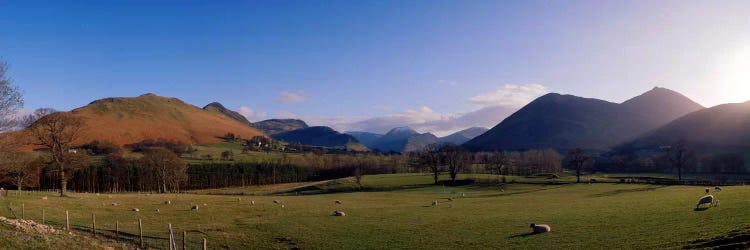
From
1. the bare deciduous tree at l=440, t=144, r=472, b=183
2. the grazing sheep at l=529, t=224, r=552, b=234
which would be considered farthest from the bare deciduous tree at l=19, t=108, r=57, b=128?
the bare deciduous tree at l=440, t=144, r=472, b=183

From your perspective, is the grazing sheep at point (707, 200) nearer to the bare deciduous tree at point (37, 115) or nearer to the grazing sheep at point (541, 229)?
the grazing sheep at point (541, 229)

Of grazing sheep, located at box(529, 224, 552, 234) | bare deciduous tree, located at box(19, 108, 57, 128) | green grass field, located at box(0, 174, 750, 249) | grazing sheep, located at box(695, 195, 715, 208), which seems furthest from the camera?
bare deciduous tree, located at box(19, 108, 57, 128)

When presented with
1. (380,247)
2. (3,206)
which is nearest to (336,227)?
(380,247)

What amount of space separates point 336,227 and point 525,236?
18.6m

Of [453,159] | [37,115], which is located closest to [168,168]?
[37,115]

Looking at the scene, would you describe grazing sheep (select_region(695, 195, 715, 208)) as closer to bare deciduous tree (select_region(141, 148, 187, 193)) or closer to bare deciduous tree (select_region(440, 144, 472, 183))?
bare deciduous tree (select_region(440, 144, 472, 183))

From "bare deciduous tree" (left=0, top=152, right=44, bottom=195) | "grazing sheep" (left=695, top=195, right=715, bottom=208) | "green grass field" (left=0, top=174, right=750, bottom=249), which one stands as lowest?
"green grass field" (left=0, top=174, right=750, bottom=249)

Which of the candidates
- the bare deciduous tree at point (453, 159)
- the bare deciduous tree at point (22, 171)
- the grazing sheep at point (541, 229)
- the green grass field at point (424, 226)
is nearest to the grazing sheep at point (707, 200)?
the green grass field at point (424, 226)

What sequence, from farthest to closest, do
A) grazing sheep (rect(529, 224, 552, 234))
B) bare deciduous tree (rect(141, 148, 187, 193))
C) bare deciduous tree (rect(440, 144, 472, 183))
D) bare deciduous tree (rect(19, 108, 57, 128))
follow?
bare deciduous tree (rect(440, 144, 472, 183)) → bare deciduous tree (rect(141, 148, 187, 193)) → bare deciduous tree (rect(19, 108, 57, 128)) → grazing sheep (rect(529, 224, 552, 234))

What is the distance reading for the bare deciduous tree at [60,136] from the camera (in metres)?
71.4

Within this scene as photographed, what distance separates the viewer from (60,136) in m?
72.2

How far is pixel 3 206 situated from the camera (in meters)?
49.6

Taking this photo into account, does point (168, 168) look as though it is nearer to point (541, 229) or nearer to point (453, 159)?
point (453, 159)

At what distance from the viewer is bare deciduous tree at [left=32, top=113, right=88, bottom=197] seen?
71438 mm
